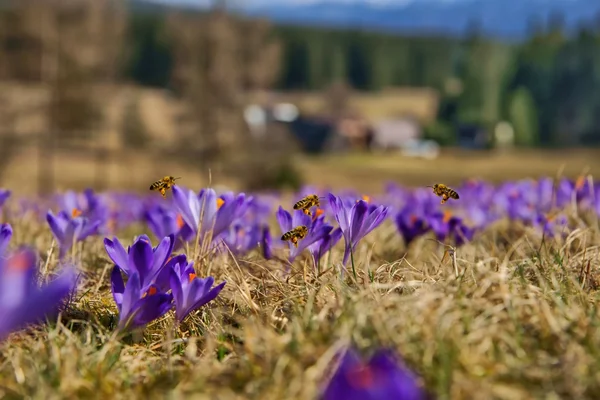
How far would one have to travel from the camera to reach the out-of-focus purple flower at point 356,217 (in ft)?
5.92

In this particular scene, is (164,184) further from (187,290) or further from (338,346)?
(338,346)

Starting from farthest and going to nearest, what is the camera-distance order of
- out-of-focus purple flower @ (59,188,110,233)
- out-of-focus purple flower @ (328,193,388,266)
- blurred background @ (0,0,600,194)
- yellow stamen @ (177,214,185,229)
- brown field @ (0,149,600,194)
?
brown field @ (0,149,600,194) < blurred background @ (0,0,600,194) < out-of-focus purple flower @ (59,188,110,233) < yellow stamen @ (177,214,185,229) < out-of-focus purple flower @ (328,193,388,266)

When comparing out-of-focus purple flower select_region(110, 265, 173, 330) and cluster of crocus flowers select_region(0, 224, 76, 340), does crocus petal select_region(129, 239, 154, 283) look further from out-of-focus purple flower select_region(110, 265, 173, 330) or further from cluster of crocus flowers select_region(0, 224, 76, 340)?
cluster of crocus flowers select_region(0, 224, 76, 340)

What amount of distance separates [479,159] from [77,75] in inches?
1436

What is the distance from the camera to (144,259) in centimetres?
158

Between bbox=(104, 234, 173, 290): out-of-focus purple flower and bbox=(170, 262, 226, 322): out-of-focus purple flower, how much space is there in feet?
0.12

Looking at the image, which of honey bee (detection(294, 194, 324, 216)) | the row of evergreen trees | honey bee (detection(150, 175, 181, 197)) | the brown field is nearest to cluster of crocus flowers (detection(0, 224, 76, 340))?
honey bee (detection(294, 194, 324, 216))

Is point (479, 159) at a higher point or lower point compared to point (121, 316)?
lower

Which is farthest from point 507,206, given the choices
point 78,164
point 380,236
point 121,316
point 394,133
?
point 394,133

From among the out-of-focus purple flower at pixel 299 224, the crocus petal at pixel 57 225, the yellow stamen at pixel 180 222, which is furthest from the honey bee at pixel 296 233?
the crocus petal at pixel 57 225

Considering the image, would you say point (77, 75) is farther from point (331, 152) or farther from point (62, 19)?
point (331, 152)

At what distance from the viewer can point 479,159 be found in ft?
179

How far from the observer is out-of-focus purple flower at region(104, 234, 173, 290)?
157 centimetres

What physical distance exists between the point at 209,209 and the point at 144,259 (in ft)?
1.93
